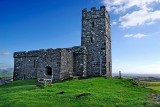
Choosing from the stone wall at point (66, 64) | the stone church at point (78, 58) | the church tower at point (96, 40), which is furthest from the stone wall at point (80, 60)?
the church tower at point (96, 40)

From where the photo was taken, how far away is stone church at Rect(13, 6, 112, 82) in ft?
124

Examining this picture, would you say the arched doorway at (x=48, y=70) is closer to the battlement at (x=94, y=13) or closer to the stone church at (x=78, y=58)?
the stone church at (x=78, y=58)

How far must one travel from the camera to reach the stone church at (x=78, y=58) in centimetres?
3784

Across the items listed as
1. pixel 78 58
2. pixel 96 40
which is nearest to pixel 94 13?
pixel 96 40

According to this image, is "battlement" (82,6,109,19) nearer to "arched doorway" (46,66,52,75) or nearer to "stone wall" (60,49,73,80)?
"stone wall" (60,49,73,80)

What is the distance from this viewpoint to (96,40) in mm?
41969

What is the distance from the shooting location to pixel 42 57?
3878 centimetres

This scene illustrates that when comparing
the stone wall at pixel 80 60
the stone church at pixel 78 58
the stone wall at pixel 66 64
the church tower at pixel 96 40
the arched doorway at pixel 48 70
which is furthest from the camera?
the church tower at pixel 96 40

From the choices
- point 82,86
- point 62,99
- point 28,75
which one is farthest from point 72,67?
point 62,99

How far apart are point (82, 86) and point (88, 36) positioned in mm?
15995

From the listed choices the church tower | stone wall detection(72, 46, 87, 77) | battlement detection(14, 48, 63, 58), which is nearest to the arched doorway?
battlement detection(14, 48, 63, 58)

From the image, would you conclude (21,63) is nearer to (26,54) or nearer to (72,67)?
(26,54)

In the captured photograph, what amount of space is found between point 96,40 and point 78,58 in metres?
4.91

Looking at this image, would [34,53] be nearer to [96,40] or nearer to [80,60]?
[80,60]
